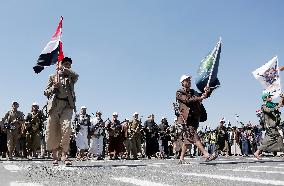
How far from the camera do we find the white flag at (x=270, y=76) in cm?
1425

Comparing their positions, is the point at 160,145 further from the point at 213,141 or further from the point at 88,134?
the point at 88,134

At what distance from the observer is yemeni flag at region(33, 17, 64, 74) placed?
11.9m

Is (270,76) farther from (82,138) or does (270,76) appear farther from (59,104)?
A: (59,104)

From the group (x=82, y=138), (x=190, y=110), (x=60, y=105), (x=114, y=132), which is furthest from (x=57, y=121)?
(x=114, y=132)

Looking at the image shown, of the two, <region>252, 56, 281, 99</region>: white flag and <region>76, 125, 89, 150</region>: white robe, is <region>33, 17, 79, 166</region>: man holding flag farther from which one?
<region>252, 56, 281, 99</region>: white flag

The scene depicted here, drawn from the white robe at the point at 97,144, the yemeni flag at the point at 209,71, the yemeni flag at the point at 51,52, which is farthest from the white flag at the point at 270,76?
the white robe at the point at 97,144

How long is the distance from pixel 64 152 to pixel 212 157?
3.03 m

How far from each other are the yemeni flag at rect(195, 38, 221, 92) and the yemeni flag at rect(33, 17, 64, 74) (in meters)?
3.50

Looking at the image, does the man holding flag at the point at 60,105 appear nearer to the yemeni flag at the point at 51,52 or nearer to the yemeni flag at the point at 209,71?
the yemeni flag at the point at 51,52

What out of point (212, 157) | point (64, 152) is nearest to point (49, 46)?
point (64, 152)

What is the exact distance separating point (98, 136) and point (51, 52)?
756 centimetres

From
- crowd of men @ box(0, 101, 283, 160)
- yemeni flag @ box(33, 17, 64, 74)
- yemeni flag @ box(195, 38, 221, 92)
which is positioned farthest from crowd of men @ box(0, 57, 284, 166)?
yemeni flag @ box(33, 17, 64, 74)

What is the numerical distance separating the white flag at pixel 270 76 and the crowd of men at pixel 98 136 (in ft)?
12.8

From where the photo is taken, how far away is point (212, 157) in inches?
387
